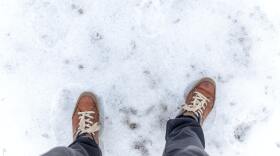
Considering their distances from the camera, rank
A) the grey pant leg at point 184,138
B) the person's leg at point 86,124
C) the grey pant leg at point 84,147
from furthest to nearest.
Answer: the person's leg at point 86,124 < the grey pant leg at point 84,147 < the grey pant leg at point 184,138

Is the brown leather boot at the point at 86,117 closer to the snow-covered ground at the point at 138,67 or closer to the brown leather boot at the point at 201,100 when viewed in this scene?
the snow-covered ground at the point at 138,67

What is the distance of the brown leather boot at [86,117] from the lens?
2.33 meters

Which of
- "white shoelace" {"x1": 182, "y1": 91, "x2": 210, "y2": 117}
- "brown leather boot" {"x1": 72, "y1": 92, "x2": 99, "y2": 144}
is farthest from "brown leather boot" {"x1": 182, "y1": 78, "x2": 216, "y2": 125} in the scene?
"brown leather boot" {"x1": 72, "y1": 92, "x2": 99, "y2": 144}

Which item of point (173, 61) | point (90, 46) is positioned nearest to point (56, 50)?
point (90, 46)

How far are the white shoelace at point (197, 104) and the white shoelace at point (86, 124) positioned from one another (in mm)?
621

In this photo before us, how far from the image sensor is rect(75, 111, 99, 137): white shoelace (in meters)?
2.33

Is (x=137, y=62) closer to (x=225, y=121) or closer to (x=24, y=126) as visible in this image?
(x=225, y=121)

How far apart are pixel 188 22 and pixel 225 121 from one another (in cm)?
72

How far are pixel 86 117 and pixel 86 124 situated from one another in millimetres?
52

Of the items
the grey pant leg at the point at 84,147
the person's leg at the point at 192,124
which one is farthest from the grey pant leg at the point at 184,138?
the grey pant leg at the point at 84,147

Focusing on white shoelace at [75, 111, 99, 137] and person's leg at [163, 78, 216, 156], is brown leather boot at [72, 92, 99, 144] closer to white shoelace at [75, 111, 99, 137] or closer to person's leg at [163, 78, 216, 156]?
white shoelace at [75, 111, 99, 137]

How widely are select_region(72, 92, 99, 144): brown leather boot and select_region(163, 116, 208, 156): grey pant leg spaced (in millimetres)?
499

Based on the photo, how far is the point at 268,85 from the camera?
2328mm

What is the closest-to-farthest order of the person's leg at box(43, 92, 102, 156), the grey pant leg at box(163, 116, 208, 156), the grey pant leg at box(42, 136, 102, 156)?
the grey pant leg at box(163, 116, 208, 156), the grey pant leg at box(42, 136, 102, 156), the person's leg at box(43, 92, 102, 156)
